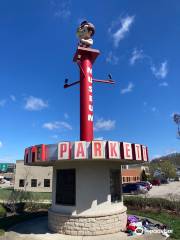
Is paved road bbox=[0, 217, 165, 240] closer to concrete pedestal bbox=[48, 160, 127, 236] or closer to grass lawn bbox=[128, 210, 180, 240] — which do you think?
concrete pedestal bbox=[48, 160, 127, 236]

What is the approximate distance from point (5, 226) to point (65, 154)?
7.22 meters

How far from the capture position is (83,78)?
16906mm

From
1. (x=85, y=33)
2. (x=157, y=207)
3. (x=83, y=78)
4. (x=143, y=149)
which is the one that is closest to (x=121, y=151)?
(x=143, y=149)

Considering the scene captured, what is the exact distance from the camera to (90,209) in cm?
1488

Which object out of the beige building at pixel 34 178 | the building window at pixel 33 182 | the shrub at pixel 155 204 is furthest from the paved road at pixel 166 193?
the building window at pixel 33 182

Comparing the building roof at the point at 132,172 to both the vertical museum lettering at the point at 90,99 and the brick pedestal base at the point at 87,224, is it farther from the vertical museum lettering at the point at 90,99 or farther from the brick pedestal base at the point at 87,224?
the vertical museum lettering at the point at 90,99

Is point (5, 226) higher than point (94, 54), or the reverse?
point (94, 54)

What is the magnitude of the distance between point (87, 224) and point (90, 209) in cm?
82

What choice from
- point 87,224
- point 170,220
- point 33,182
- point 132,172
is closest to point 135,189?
point 33,182

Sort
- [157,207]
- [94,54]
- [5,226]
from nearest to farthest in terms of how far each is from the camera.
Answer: [5,226], [94,54], [157,207]

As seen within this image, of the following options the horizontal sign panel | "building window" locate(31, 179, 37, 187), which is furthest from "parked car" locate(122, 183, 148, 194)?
the horizontal sign panel

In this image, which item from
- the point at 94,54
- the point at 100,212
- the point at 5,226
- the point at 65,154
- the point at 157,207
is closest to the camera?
the point at 65,154

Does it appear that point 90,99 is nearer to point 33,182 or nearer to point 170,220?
point 170,220

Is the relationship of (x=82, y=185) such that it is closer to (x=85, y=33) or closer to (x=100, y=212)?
(x=100, y=212)
